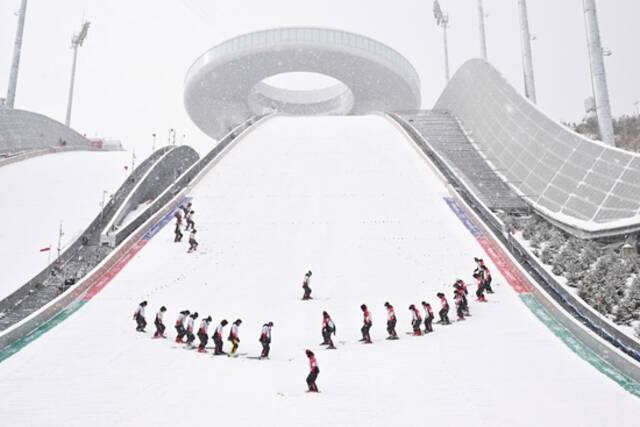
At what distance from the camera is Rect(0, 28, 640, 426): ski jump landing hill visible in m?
7.70

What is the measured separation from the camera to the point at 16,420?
7.27m

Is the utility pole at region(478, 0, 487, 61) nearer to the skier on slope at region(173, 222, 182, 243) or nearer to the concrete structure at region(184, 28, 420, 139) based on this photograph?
the concrete structure at region(184, 28, 420, 139)

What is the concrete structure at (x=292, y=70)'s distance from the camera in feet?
153

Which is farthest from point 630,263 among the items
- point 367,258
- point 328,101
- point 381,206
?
point 328,101

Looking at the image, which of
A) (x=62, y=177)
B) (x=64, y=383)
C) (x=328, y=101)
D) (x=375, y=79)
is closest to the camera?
(x=64, y=383)

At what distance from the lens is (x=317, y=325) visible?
11352mm

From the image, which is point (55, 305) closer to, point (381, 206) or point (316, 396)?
point (316, 396)

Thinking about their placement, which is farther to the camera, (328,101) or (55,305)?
(328,101)

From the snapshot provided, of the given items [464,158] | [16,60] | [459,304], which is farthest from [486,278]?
[16,60]

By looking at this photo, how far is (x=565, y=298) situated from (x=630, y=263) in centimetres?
260

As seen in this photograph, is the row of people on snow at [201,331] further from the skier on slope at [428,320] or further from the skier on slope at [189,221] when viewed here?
the skier on slope at [189,221]

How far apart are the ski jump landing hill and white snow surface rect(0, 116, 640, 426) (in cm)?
4

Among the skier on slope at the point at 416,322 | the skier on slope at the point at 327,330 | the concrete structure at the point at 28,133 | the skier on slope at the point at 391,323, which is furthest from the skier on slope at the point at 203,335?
the concrete structure at the point at 28,133

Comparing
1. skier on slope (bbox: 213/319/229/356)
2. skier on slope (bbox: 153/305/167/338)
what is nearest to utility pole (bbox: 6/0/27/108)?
skier on slope (bbox: 153/305/167/338)
